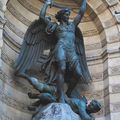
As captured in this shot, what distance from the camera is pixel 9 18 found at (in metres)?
9.45

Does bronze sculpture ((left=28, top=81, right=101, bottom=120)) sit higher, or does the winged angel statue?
the winged angel statue

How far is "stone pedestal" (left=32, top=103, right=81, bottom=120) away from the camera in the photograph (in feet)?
24.5

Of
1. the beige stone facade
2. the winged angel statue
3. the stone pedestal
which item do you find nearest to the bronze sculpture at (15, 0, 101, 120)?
the winged angel statue

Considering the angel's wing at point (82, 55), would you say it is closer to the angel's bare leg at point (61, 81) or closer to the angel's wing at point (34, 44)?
the angel's wing at point (34, 44)

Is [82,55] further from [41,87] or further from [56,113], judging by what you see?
[56,113]

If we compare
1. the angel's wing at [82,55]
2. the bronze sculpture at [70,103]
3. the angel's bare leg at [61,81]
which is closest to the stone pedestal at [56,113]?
the bronze sculpture at [70,103]

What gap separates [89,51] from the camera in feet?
32.8

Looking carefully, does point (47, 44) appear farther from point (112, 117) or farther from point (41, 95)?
point (112, 117)

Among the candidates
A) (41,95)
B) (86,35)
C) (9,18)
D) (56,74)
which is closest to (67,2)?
(86,35)

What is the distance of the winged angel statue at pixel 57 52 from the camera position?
8.36m

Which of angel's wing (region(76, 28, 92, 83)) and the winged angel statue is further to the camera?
angel's wing (region(76, 28, 92, 83))

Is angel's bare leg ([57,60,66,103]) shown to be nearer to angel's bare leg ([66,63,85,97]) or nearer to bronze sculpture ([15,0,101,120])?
bronze sculpture ([15,0,101,120])

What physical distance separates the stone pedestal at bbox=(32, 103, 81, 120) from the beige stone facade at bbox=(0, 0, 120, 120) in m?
0.98

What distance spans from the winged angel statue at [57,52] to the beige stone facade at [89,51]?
365 mm
